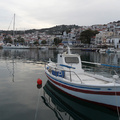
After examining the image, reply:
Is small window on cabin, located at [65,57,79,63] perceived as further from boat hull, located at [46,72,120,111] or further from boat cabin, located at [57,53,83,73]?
boat hull, located at [46,72,120,111]

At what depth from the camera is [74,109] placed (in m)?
8.89

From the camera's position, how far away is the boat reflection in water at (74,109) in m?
8.02

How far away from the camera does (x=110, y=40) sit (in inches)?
3799

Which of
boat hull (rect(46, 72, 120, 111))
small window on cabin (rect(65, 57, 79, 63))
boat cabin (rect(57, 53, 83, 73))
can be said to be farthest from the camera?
small window on cabin (rect(65, 57, 79, 63))

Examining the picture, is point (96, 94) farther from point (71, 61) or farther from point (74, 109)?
point (71, 61)

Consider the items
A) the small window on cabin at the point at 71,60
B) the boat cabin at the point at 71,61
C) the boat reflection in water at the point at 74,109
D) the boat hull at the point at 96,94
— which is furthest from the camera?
the small window on cabin at the point at 71,60

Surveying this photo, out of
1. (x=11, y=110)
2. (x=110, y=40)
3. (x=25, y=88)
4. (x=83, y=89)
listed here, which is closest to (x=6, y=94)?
(x=25, y=88)

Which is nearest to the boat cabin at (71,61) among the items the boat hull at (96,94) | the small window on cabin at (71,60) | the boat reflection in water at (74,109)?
the small window on cabin at (71,60)

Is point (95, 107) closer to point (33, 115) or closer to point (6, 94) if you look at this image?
point (33, 115)

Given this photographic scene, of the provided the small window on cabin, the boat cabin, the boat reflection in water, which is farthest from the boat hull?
the small window on cabin

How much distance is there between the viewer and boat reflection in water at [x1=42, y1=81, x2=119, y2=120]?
8022mm

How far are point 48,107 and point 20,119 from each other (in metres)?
2.16

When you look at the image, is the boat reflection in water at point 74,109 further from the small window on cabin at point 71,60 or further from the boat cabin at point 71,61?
the small window on cabin at point 71,60

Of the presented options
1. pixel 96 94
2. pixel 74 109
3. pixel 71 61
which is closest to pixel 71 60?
pixel 71 61
